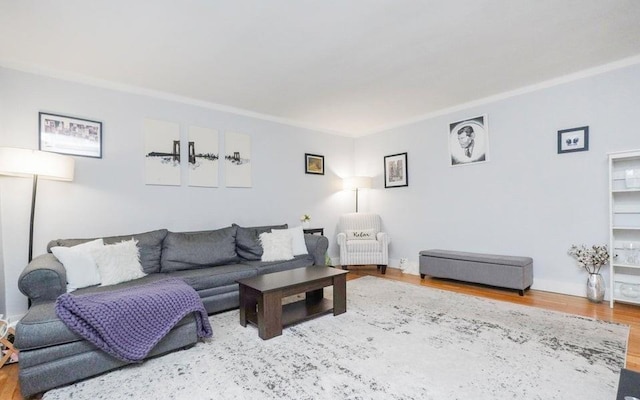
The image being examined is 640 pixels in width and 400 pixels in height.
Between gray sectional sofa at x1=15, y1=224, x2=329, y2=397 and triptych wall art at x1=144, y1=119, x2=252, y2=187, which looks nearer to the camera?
gray sectional sofa at x1=15, y1=224, x2=329, y2=397

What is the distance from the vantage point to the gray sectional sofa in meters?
1.79

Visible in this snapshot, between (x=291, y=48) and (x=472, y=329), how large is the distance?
9.46 ft

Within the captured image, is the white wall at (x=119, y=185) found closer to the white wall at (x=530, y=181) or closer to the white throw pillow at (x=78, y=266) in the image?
the white throw pillow at (x=78, y=266)

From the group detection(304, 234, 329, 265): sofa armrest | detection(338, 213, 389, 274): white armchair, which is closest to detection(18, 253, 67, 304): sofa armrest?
detection(304, 234, 329, 265): sofa armrest

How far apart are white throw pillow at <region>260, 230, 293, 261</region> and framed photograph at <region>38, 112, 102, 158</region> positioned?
2.04m

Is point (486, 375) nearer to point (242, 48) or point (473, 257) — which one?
point (473, 257)

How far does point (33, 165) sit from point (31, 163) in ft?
0.07

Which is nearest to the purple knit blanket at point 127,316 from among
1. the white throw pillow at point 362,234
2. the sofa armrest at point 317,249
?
the sofa armrest at point 317,249

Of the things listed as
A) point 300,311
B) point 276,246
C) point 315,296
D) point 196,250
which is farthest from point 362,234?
point 196,250

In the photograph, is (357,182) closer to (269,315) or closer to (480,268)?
(480,268)

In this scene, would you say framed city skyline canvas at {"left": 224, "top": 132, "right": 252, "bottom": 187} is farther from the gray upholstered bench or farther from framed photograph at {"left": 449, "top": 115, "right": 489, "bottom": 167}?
framed photograph at {"left": 449, "top": 115, "right": 489, "bottom": 167}

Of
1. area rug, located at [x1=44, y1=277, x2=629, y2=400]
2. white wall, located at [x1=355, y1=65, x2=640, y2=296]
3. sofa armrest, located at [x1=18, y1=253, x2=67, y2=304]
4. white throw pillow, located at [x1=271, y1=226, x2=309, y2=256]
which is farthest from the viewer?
white throw pillow, located at [x1=271, y1=226, x2=309, y2=256]

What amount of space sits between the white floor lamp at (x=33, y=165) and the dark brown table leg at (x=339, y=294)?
8.79ft

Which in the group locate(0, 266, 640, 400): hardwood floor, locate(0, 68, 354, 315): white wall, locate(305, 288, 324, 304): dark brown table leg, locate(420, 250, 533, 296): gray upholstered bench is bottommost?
locate(0, 266, 640, 400): hardwood floor
